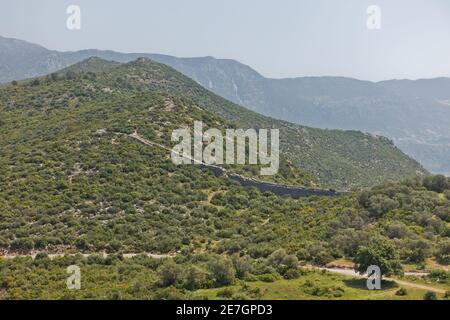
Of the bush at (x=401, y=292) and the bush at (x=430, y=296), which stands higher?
the bush at (x=430, y=296)

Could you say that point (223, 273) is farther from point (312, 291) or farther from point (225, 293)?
point (312, 291)

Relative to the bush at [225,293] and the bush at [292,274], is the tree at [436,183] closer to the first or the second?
the bush at [292,274]

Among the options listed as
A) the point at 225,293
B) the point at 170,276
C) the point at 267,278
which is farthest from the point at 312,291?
the point at 170,276

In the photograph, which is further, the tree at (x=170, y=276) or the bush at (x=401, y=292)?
the tree at (x=170, y=276)

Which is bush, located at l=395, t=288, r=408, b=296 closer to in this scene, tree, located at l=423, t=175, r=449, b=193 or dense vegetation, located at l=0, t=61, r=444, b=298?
dense vegetation, located at l=0, t=61, r=444, b=298

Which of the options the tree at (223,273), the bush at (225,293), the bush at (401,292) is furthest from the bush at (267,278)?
the bush at (401,292)

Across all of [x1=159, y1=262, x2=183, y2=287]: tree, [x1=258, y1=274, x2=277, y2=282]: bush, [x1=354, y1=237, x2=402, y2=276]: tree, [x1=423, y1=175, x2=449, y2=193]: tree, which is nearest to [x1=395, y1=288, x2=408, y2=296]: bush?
[x1=354, y1=237, x2=402, y2=276]: tree

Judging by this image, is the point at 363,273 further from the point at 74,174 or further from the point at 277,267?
the point at 74,174

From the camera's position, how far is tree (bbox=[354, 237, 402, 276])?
3394cm

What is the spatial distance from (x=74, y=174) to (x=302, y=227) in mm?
31441

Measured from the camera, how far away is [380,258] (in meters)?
33.9

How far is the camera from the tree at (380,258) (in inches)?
1336
